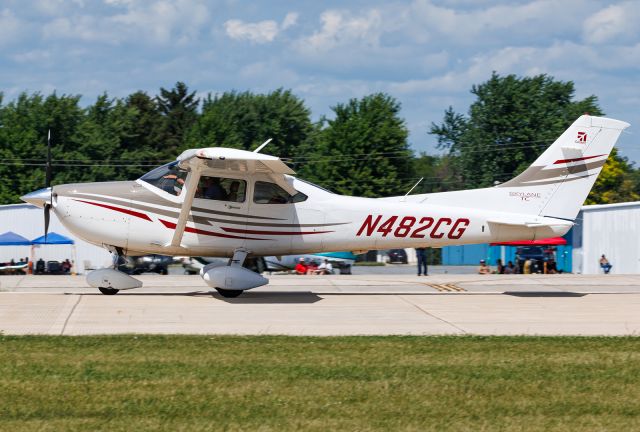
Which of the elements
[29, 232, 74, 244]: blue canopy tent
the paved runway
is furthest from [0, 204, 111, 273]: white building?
the paved runway

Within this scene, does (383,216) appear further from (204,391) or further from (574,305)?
(204,391)

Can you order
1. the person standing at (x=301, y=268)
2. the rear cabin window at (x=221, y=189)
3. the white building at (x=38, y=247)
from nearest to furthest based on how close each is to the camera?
the rear cabin window at (x=221, y=189) → the person standing at (x=301, y=268) → the white building at (x=38, y=247)

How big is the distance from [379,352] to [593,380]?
7.50 feet

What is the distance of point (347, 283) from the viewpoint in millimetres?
18781

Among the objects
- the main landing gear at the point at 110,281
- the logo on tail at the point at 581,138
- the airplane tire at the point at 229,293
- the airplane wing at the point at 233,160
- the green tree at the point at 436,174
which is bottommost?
the airplane tire at the point at 229,293

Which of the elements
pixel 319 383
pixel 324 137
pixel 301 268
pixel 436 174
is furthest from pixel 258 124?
pixel 319 383

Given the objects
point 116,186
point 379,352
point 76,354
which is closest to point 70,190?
point 116,186

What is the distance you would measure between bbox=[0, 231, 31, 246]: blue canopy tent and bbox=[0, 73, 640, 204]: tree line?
870 inches

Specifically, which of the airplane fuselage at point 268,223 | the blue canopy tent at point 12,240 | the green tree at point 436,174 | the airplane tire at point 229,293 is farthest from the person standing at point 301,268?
the green tree at point 436,174

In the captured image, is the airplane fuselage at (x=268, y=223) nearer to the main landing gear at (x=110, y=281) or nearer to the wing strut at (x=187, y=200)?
the wing strut at (x=187, y=200)

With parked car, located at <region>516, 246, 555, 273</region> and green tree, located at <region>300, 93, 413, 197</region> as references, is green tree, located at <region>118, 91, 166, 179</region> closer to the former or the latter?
green tree, located at <region>300, 93, 413, 197</region>

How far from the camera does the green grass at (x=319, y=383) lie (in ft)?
22.2

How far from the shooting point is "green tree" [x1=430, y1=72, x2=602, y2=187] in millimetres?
73875

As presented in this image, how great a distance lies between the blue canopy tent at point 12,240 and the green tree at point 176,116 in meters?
39.8
